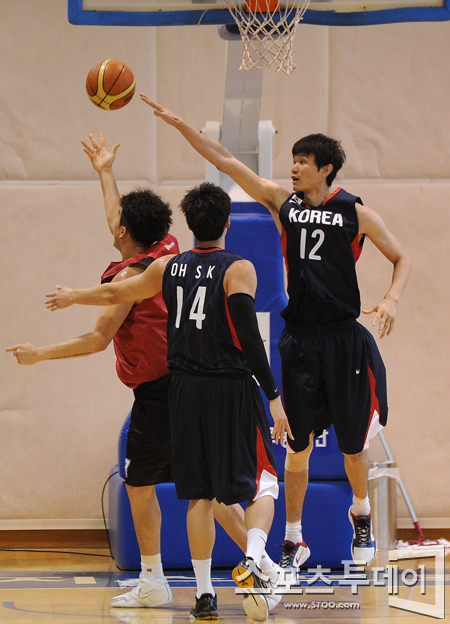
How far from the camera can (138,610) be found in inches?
155

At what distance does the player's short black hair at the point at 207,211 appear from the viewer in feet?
11.6

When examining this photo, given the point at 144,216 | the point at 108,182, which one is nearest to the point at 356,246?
the point at 144,216

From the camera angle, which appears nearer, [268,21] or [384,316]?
[384,316]

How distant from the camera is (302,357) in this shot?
3.88m

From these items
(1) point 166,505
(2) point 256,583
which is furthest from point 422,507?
(2) point 256,583

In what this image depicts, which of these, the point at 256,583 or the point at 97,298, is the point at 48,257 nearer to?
the point at 97,298

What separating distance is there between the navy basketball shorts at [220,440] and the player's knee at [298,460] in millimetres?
454

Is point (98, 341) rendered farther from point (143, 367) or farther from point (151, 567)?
point (151, 567)

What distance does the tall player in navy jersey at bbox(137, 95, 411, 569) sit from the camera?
3857 mm

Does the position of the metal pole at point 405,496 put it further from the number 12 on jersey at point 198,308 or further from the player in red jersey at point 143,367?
the number 12 on jersey at point 198,308

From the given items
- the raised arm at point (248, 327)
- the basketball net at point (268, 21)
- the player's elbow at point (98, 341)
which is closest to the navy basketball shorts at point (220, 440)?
the raised arm at point (248, 327)

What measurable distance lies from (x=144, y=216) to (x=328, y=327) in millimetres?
1122

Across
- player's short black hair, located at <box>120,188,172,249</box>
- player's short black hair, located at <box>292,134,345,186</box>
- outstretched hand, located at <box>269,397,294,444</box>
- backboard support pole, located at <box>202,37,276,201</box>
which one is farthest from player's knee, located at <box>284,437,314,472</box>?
backboard support pole, located at <box>202,37,276,201</box>

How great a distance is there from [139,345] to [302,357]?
A: 85 cm
